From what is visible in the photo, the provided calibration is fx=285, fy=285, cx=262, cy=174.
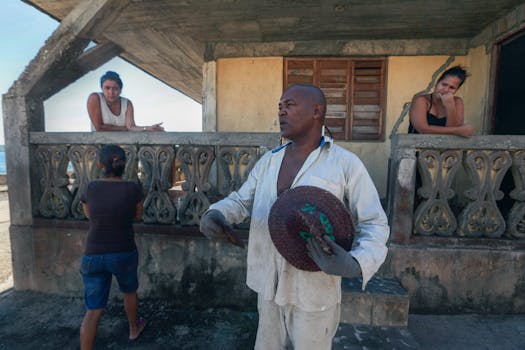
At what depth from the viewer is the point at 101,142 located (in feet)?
11.1

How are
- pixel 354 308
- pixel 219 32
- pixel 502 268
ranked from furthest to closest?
pixel 219 32 < pixel 502 268 < pixel 354 308

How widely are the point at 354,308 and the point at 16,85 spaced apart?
4.63m

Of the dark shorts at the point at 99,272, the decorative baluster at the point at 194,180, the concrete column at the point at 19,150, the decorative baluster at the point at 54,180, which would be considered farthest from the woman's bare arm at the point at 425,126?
the concrete column at the point at 19,150

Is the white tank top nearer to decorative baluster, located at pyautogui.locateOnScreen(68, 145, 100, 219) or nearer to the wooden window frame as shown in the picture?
decorative baluster, located at pyautogui.locateOnScreen(68, 145, 100, 219)

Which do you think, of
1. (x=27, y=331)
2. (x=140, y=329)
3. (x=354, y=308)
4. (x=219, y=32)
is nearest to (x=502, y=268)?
(x=354, y=308)

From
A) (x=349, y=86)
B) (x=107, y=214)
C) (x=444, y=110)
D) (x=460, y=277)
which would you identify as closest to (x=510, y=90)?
Answer: (x=349, y=86)

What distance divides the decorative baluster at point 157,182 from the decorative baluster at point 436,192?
2729 millimetres

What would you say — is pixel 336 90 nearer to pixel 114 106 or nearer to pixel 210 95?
pixel 210 95

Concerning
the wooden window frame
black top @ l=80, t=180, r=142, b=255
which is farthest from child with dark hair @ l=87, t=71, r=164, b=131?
the wooden window frame

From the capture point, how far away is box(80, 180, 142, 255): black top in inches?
92.9

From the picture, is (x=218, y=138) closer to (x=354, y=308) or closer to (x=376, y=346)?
(x=354, y=308)

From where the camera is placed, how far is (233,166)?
327 cm

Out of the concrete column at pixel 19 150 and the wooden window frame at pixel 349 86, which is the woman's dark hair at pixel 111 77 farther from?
the wooden window frame at pixel 349 86

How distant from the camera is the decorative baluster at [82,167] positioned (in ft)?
11.2
